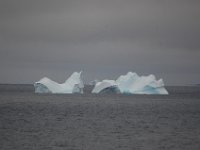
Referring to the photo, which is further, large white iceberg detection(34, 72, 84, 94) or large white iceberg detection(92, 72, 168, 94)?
large white iceberg detection(34, 72, 84, 94)

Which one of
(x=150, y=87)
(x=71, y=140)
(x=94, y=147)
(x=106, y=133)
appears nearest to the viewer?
(x=94, y=147)

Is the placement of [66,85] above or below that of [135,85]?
above

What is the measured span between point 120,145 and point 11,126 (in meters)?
13.0

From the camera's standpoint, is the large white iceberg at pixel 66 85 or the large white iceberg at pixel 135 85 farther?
the large white iceberg at pixel 66 85

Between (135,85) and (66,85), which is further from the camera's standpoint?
(66,85)

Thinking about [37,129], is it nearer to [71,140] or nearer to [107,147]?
[71,140]

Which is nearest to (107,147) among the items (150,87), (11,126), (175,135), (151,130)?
(175,135)

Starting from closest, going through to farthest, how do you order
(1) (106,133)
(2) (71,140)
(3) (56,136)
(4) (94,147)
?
(4) (94,147) → (2) (71,140) → (3) (56,136) → (1) (106,133)

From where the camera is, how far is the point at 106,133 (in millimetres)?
32094

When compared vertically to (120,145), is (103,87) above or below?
above

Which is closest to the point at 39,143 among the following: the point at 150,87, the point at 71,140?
the point at 71,140

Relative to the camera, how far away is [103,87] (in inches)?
3228

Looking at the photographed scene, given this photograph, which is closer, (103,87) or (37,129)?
(37,129)

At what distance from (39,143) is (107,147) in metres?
3.82
